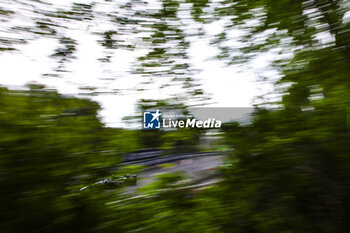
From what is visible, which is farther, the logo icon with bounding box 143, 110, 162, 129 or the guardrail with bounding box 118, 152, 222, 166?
the logo icon with bounding box 143, 110, 162, 129

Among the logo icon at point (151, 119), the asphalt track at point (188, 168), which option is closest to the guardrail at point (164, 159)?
the asphalt track at point (188, 168)

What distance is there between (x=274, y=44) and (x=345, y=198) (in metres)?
1.54

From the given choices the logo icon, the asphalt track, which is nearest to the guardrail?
the asphalt track

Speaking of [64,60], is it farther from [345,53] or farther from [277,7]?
[345,53]

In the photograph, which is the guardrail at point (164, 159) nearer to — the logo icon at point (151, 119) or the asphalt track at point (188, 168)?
the asphalt track at point (188, 168)

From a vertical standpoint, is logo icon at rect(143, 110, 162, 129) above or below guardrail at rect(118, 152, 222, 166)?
above

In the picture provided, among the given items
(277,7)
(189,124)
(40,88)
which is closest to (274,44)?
(277,7)

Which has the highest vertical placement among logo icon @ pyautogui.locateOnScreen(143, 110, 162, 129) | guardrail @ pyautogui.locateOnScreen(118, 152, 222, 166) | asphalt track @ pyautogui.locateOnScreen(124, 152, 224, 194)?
logo icon @ pyautogui.locateOnScreen(143, 110, 162, 129)

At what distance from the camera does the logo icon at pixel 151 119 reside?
160cm

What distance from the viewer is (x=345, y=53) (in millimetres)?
1671

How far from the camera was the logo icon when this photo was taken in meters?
1.60

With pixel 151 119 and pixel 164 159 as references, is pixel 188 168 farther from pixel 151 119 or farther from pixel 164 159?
pixel 151 119

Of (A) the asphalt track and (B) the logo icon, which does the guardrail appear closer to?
(A) the asphalt track

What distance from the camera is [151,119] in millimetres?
1649
